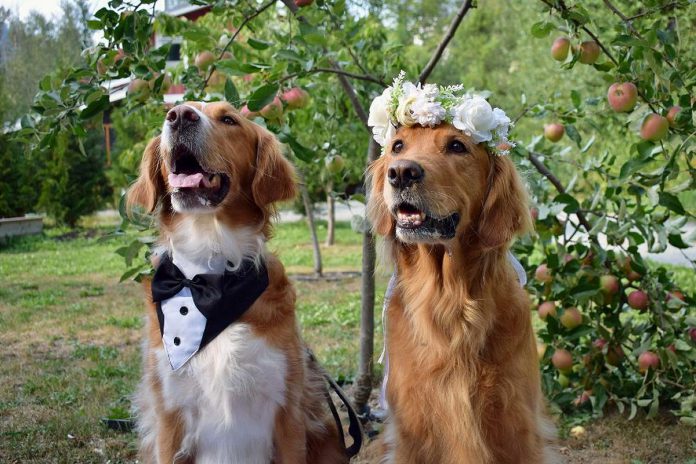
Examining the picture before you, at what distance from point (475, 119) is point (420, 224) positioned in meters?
0.48

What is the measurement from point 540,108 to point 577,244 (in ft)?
2.85

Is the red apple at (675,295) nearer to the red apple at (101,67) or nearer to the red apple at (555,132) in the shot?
the red apple at (555,132)

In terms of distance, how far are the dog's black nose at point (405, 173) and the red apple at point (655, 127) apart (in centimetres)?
138

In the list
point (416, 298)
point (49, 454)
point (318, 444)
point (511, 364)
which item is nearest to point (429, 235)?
point (416, 298)

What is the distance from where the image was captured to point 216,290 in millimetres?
2945

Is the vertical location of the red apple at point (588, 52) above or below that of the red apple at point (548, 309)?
above

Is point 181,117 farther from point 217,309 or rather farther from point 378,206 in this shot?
point 378,206

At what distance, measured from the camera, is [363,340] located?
453cm

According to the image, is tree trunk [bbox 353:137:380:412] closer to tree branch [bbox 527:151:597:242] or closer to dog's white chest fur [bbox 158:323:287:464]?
tree branch [bbox 527:151:597:242]

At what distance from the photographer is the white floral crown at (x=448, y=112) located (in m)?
2.81

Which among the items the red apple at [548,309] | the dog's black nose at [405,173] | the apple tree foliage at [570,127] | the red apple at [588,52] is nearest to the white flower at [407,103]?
the dog's black nose at [405,173]

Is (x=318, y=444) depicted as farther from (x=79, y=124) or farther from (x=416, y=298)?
(x=79, y=124)

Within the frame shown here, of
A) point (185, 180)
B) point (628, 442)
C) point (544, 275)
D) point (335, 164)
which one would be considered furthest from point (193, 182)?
point (628, 442)

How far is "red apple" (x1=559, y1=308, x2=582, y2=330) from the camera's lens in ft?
13.9
